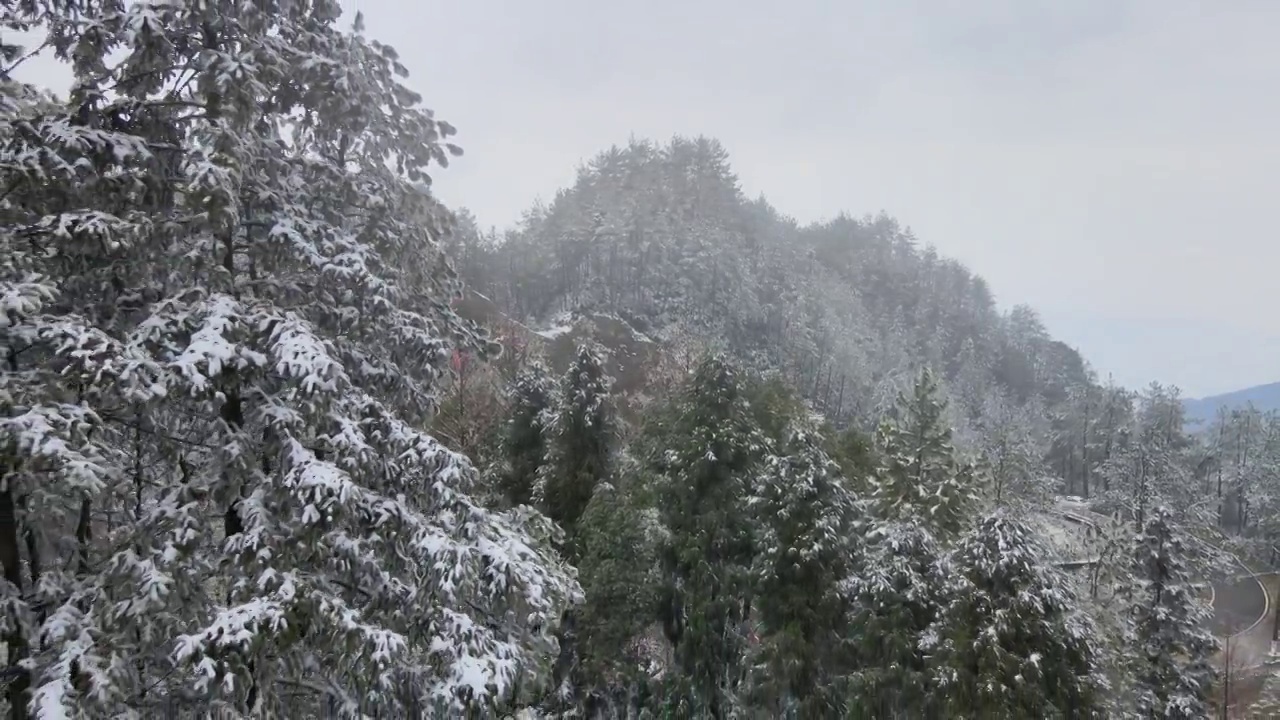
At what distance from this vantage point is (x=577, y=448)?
2158cm

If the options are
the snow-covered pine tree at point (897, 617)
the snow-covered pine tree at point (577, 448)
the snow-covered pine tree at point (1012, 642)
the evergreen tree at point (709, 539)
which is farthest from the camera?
the snow-covered pine tree at point (577, 448)

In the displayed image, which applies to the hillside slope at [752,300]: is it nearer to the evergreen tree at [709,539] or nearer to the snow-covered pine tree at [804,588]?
the evergreen tree at [709,539]

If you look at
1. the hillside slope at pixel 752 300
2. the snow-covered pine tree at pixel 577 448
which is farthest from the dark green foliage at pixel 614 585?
the hillside slope at pixel 752 300

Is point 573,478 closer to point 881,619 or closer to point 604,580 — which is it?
point 604,580

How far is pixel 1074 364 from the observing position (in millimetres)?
133250

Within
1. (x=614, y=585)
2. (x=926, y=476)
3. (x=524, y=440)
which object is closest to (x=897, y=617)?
(x=926, y=476)

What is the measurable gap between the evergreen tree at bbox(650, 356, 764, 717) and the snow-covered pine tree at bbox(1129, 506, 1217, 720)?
484 inches

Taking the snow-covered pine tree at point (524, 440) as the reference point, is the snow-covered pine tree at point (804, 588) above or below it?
below

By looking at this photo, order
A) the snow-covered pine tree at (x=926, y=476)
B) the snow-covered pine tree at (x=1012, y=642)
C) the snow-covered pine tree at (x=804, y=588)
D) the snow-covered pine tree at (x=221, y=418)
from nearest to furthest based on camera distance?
the snow-covered pine tree at (x=221, y=418) → the snow-covered pine tree at (x=1012, y=642) → the snow-covered pine tree at (x=804, y=588) → the snow-covered pine tree at (x=926, y=476)

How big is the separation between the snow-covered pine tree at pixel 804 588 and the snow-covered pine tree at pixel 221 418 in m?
11.2

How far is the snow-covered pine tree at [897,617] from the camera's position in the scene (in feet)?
51.8

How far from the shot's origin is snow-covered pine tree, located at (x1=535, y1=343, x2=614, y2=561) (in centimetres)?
2138

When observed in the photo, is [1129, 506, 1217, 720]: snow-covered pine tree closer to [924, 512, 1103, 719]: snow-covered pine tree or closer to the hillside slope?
[924, 512, 1103, 719]: snow-covered pine tree

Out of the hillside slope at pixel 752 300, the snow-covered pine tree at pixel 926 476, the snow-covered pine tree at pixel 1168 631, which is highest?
the hillside slope at pixel 752 300
